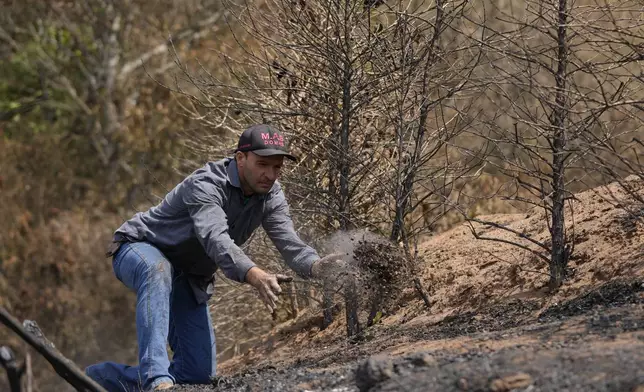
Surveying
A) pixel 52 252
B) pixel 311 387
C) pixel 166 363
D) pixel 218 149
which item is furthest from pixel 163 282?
pixel 52 252

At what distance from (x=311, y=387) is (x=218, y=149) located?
5028mm

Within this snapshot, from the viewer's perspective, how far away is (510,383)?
16.3 feet

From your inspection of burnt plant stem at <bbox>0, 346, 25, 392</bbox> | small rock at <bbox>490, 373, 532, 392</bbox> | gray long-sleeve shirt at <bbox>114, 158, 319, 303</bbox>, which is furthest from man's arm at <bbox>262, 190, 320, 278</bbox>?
burnt plant stem at <bbox>0, 346, 25, 392</bbox>

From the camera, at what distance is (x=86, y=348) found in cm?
2080

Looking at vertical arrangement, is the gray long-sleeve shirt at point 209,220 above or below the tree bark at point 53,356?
above

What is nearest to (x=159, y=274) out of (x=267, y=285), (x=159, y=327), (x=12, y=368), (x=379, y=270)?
(x=159, y=327)

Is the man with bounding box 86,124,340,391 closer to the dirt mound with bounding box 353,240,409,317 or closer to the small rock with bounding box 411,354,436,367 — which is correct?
the dirt mound with bounding box 353,240,409,317

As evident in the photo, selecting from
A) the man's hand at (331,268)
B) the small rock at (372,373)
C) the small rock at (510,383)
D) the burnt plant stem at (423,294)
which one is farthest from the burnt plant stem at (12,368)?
the burnt plant stem at (423,294)

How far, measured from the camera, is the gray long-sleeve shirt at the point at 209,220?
6.89 m

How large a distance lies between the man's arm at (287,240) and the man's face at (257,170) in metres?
0.24

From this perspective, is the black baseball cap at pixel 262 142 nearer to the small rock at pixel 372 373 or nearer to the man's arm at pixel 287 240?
the man's arm at pixel 287 240

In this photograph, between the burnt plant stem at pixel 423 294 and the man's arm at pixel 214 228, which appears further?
the burnt plant stem at pixel 423 294

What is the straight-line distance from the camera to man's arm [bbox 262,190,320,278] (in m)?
7.07

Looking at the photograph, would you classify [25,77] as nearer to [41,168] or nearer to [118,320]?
[41,168]
